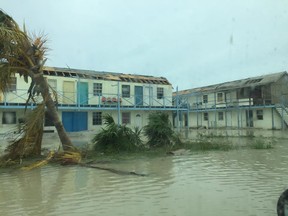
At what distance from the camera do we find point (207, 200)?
20.6 ft

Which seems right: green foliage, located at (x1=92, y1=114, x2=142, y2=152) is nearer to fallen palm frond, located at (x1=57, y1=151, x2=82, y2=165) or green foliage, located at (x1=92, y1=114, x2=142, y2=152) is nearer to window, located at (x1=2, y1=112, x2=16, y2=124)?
fallen palm frond, located at (x1=57, y1=151, x2=82, y2=165)

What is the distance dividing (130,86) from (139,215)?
28.0 metres

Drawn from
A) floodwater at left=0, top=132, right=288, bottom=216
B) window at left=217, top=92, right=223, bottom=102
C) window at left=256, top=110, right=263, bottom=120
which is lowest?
floodwater at left=0, top=132, right=288, bottom=216

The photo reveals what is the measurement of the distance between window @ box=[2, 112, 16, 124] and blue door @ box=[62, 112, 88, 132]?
4006mm

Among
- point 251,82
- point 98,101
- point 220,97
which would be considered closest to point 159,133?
point 98,101

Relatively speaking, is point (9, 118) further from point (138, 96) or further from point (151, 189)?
point (151, 189)

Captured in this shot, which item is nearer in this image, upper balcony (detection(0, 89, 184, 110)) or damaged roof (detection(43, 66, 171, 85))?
upper balcony (detection(0, 89, 184, 110))

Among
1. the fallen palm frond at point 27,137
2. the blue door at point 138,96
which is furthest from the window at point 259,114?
the fallen palm frond at point 27,137

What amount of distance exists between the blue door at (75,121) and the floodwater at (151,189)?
1889cm

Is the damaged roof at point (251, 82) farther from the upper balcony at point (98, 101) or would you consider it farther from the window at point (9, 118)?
the window at point (9, 118)

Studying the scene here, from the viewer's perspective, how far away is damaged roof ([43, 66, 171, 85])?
2952cm

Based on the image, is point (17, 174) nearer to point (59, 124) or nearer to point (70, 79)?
point (59, 124)

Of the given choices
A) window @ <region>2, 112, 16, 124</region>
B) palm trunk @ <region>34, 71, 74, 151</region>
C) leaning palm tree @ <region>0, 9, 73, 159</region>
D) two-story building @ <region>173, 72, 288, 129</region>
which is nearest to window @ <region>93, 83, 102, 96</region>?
window @ <region>2, 112, 16, 124</region>

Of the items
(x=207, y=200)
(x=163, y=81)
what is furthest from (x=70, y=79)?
(x=207, y=200)
